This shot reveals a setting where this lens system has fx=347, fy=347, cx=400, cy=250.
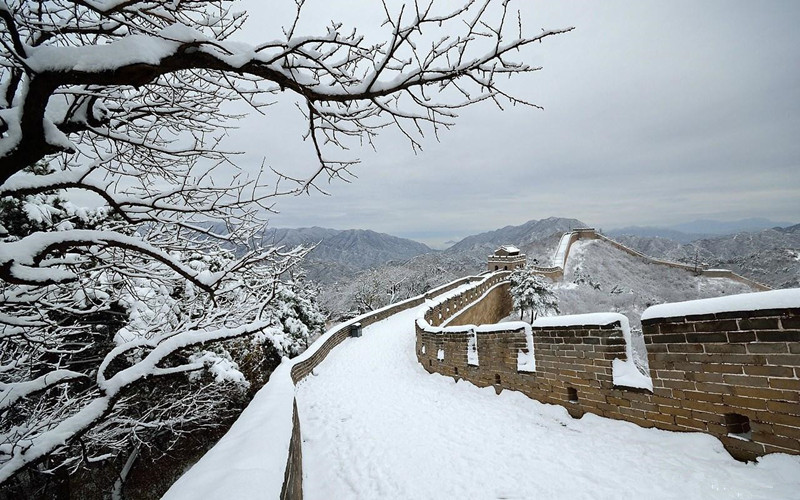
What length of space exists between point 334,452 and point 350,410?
71.9 inches

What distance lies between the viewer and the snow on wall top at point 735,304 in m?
2.61

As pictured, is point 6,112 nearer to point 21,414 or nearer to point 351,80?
point 351,80

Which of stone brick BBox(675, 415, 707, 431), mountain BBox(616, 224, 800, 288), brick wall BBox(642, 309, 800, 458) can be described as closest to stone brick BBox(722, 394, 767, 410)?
brick wall BBox(642, 309, 800, 458)

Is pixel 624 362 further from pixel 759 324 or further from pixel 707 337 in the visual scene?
pixel 759 324

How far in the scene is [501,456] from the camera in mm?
4004

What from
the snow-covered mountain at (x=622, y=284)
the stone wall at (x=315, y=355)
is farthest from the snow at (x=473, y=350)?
the snow-covered mountain at (x=622, y=284)

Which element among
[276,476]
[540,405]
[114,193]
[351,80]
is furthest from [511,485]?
[114,193]

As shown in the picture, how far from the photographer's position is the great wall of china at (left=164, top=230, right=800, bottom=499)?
261 cm

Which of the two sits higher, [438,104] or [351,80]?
[351,80]

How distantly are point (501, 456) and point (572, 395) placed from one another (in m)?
1.37

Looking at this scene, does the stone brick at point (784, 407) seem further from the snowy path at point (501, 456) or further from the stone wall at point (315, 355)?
the stone wall at point (315, 355)

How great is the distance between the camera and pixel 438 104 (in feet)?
9.23

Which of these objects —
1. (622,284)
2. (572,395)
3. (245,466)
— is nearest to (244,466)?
(245,466)

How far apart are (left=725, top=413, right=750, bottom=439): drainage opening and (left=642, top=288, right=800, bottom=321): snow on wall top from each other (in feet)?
2.94
